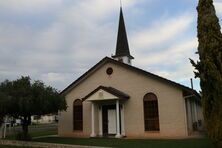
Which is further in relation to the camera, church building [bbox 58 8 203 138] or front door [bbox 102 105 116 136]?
front door [bbox 102 105 116 136]

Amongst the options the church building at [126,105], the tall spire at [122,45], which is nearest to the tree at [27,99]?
the church building at [126,105]

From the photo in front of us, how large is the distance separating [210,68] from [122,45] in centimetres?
2286

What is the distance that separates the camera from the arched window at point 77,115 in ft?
89.0

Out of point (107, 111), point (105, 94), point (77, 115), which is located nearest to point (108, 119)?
point (107, 111)

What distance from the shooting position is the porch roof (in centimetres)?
2391

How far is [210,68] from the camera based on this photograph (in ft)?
45.0

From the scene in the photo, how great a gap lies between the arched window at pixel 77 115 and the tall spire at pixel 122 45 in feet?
26.1

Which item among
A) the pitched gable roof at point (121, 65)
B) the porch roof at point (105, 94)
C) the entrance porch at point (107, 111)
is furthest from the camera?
the entrance porch at point (107, 111)

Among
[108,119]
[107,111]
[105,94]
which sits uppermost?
[105,94]

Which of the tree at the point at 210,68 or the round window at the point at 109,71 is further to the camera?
the round window at the point at 109,71

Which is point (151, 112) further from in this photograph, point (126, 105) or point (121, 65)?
point (121, 65)

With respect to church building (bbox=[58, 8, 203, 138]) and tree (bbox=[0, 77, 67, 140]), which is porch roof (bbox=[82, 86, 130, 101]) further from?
tree (bbox=[0, 77, 67, 140])

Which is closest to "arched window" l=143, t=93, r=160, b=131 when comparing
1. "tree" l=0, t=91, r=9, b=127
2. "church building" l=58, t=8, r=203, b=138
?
"church building" l=58, t=8, r=203, b=138

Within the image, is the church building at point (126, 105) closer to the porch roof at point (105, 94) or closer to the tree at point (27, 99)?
the porch roof at point (105, 94)
